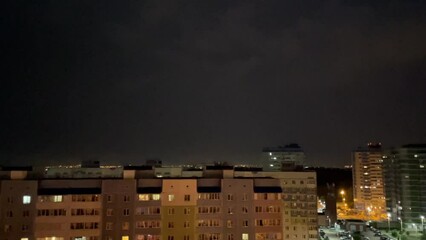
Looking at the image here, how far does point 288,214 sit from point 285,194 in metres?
2.39

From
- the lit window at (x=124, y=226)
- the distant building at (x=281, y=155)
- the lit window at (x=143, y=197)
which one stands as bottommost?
the lit window at (x=124, y=226)

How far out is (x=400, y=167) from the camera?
65.7 meters

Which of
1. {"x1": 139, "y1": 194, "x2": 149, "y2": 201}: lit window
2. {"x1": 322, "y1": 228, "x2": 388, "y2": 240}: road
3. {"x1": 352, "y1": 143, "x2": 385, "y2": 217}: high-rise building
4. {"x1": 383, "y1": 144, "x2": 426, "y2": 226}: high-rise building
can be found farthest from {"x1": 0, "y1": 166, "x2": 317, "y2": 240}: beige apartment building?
{"x1": 352, "y1": 143, "x2": 385, "y2": 217}: high-rise building

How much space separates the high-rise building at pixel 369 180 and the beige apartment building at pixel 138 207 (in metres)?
67.8

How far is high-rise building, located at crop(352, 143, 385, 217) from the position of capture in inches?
3681

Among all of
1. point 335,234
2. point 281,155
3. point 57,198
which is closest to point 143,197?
point 57,198

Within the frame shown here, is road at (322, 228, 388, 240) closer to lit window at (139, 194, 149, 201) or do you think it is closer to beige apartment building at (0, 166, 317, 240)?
beige apartment building at (0, 166, 317, 240)

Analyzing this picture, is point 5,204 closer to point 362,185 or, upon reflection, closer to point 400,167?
point 400,167

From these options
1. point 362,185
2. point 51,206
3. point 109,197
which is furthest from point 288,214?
point 362,185

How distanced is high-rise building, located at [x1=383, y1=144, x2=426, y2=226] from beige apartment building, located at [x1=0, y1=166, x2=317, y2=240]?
1526 inches

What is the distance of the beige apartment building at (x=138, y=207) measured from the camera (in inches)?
1118

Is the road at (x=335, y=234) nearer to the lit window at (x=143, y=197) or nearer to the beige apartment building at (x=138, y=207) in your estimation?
the beige apartment building at (x=138, y=207)

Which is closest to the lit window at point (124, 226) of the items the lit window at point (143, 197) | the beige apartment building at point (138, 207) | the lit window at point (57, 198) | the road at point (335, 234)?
the beige apartment building at point (138, 207)

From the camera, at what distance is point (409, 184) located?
6250cm
